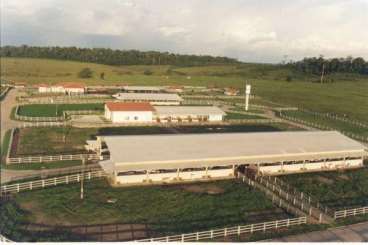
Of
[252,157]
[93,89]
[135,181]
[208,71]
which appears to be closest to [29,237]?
[135,181]

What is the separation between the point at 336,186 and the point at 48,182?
18.4 meters

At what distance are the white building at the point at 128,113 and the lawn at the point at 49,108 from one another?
806cm

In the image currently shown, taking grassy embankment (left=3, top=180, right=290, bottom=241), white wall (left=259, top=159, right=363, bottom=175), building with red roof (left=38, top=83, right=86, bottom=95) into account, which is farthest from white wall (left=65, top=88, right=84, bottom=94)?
white wall (left=259, top=159, right=363, bottom=175)

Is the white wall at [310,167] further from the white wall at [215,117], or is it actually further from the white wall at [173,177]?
the white wall at [215,117]

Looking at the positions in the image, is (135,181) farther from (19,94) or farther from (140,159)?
(19,94)

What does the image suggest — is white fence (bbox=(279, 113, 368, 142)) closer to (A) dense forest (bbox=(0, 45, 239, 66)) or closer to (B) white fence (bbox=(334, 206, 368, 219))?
(B) white fence (bbox=(334, 206, 368, 219))

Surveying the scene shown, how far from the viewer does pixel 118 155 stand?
26.5 metres

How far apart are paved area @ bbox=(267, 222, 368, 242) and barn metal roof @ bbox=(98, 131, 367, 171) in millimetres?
9232

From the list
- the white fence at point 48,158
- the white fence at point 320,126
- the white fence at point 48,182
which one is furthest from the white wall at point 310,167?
the white fence at point 48,158

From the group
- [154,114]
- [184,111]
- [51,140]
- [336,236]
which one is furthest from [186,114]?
[336,236]

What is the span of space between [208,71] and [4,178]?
108m

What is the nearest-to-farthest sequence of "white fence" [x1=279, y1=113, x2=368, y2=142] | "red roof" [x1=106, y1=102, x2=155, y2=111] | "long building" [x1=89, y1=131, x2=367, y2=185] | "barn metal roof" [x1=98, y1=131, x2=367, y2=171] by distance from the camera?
1. "long building" [x1=89, y1=131, x2=367, y2=185]
2. "barn metal roof" [x1=98, y1=131, x2=367, y2=171]
3. "white fence" [x1=279, y1=113, x2=368, y2=142]
4. "red roof" [x1=106, y1=102, x2=155, y2=111]

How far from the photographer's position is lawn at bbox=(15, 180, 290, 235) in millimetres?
19877

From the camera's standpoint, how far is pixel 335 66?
11600 centimetres
